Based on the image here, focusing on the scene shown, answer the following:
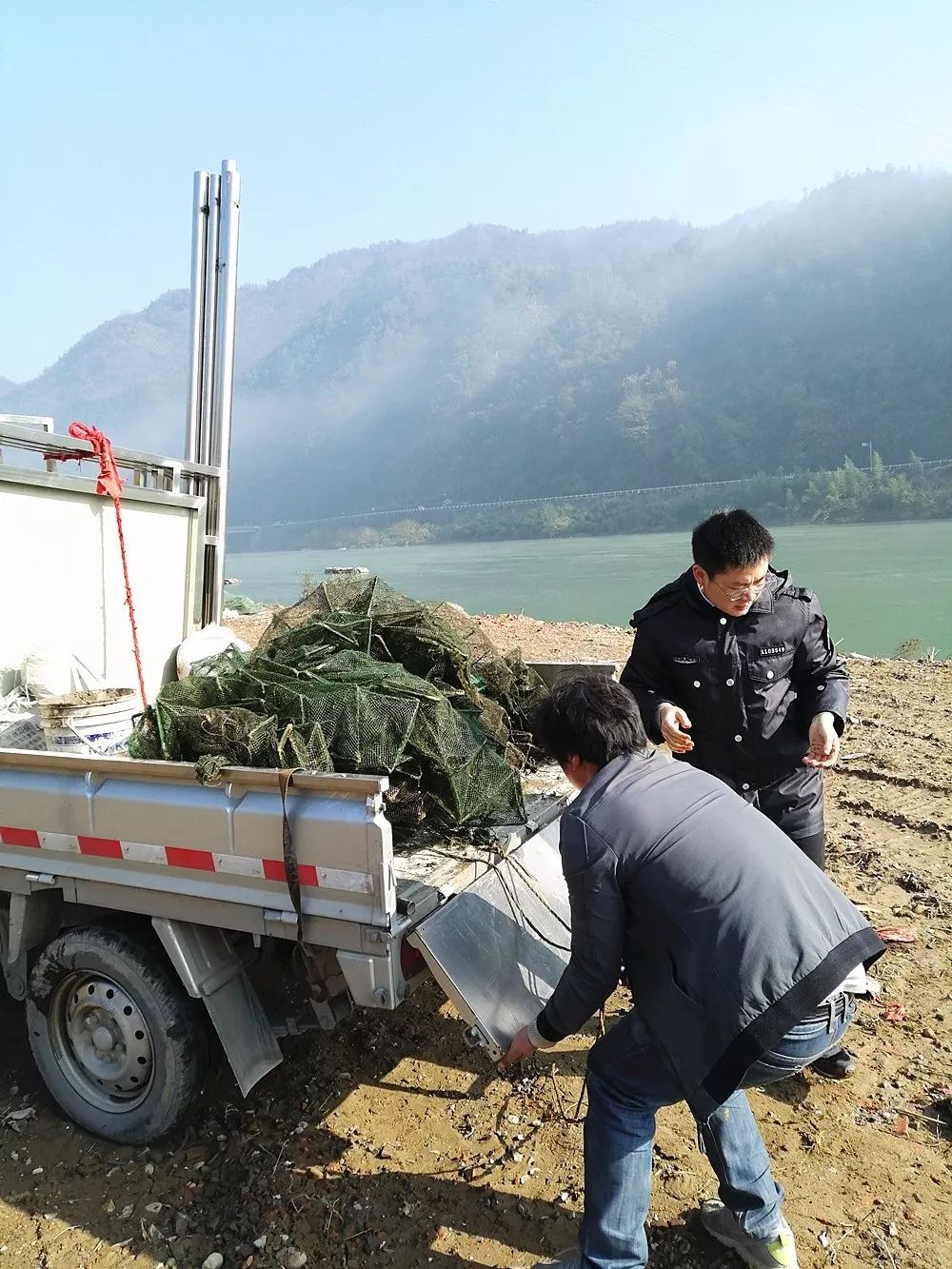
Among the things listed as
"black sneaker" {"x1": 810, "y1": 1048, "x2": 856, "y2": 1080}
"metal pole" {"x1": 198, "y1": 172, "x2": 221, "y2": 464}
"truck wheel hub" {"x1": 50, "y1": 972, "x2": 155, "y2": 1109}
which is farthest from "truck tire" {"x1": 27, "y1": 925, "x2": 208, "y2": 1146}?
"metal pole" {"x1": 198, "y1": 172, "x2": 221, "y2": 464}

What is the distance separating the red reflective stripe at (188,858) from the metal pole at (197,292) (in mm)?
3608

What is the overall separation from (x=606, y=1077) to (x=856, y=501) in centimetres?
4395

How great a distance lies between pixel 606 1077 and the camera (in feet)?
7.33

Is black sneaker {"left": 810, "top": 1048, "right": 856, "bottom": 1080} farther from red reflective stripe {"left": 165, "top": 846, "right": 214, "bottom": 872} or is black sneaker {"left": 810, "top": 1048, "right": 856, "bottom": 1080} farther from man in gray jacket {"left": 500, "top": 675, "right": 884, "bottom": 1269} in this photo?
red reflective stripe {"left": 165, "top": 846, "right": 214, "bottom": 872}

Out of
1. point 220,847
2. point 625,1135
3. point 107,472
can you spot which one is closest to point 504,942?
point 625,1135

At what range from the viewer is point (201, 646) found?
470cm

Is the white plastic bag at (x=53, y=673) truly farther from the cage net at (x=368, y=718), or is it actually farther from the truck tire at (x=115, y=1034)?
the truck tire at (x=115, y=1034)

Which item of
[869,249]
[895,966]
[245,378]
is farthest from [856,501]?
[245,378]

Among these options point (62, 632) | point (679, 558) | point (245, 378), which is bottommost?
point (679, 558)

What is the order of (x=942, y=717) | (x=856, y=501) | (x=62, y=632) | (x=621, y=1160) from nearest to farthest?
A: (x=621, y=1160), (x=62, y=632), (x=942, y=717), (x=856, y=501)

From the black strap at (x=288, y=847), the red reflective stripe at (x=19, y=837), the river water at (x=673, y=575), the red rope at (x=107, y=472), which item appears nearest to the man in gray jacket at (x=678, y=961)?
the black strap at (x=288, y=847)

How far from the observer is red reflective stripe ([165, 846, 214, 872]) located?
261 cm

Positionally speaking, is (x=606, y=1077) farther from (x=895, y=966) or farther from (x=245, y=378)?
(x=245, y=378)

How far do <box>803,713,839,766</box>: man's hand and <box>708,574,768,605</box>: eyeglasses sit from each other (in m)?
0.47
